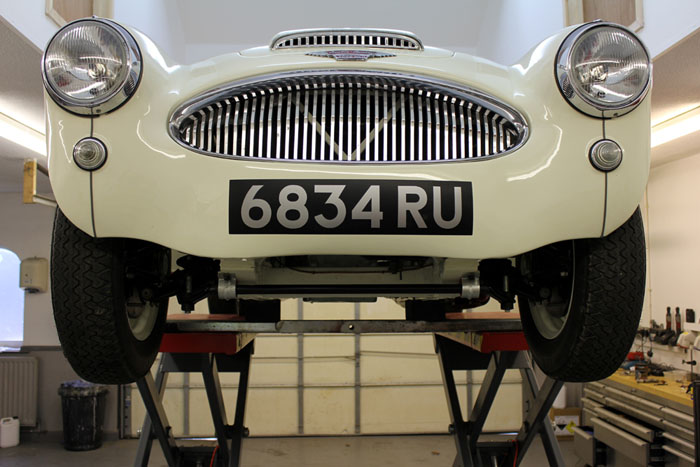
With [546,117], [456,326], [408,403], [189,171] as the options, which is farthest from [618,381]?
[189,171]

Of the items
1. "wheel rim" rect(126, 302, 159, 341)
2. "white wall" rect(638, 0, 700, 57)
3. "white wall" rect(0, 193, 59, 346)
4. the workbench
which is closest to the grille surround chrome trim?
"wheel rim" rect(126, 302, 159, 341)

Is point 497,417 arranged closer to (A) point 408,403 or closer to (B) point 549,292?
(A) point 408,403

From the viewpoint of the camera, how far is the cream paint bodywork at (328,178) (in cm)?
111

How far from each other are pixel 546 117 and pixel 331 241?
54 centimetres

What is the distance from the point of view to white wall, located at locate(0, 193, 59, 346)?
7.59 meters

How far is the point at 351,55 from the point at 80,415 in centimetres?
742

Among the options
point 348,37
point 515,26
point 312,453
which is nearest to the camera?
point 348,37

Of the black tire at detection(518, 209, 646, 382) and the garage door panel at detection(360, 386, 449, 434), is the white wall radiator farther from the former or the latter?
the black tire at detection(518, 209, 646, 382)

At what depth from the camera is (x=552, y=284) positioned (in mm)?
1466

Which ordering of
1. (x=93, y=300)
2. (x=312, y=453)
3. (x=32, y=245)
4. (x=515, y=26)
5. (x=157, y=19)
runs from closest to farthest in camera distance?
(x=93, y=300) → (x=157, y=19) → (x=515, y=26) → (x=312, y=453) → (x=32, y=245)

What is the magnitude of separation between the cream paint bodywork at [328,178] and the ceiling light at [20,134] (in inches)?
171

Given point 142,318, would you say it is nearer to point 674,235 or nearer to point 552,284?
point 552,284

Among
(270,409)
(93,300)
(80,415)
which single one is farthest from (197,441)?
(80,415)

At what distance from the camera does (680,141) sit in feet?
16.2
